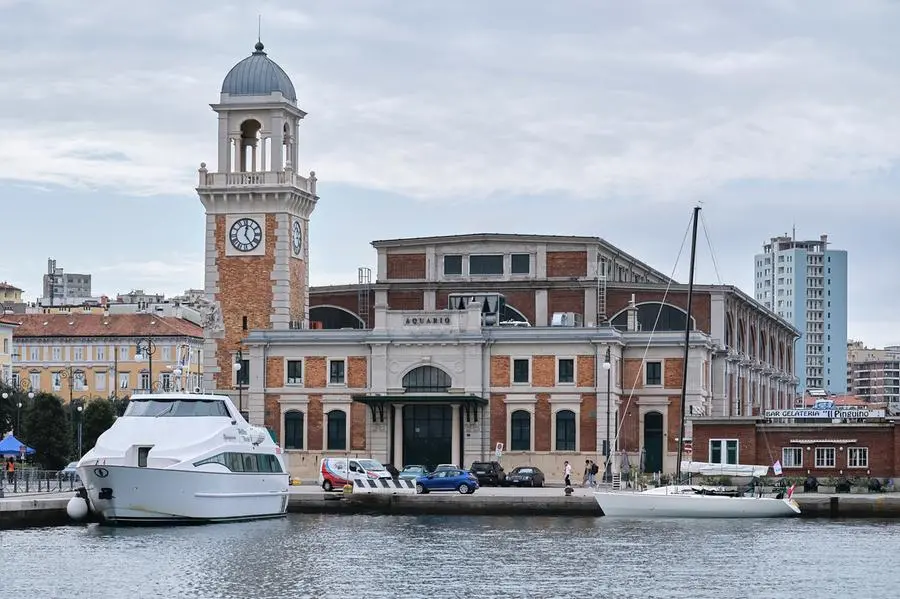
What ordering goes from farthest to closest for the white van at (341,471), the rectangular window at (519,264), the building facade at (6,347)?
the building facade at (6,347)
the rectangular window at (519,264)
the white van at (341,471)

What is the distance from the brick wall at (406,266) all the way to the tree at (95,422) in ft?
69.8

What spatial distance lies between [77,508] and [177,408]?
4896mm

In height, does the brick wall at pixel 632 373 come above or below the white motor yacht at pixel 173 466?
above

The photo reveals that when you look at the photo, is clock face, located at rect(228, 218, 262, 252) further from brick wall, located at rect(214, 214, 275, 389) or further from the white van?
the white van

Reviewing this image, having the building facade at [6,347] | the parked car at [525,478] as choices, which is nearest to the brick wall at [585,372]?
the parked car at [525,478]

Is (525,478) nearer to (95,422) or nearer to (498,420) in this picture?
(498,420)

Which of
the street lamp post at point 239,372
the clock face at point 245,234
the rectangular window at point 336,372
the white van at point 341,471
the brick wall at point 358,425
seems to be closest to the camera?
the white van at point 341,471

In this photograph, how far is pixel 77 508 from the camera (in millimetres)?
63656

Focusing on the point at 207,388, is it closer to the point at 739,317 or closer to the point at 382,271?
the point at 382,271

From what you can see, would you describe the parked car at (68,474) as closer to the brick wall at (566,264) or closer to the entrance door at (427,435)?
the entrance door at (427,435)

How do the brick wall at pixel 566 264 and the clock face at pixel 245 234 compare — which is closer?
the clock face at pixel 245 234

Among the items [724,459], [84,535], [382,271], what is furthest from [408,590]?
[382,271]

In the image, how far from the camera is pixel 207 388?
88.4 metres

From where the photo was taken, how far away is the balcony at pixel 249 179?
89688 millimetres
